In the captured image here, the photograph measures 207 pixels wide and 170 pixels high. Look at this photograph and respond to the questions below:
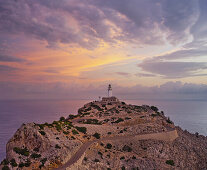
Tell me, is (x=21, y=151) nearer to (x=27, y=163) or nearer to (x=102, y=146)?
(x=27, y=163)

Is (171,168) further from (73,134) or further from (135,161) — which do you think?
(73,134)

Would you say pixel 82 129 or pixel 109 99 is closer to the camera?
pixel 82 129

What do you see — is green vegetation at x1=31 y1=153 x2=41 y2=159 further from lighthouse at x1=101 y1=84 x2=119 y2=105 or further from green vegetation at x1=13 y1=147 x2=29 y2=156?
lighthouse at x1=101 y1=84 x2=119 y2=105

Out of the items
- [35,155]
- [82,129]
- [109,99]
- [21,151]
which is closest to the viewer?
[35,155]

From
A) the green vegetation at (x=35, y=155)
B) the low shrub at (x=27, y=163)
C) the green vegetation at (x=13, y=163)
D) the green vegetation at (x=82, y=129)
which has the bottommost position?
the low shrub at (x=27, y=163)

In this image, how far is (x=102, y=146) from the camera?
3678 centimetres

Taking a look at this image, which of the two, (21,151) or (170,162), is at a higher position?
(21,151)

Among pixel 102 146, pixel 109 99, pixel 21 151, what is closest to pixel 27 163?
pixel 21 151

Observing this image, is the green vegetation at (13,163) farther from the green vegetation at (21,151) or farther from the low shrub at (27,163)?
the green vegetation at (21,151)

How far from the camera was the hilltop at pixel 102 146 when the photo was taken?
84.7ft

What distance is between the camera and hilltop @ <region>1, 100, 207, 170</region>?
84.7 ft

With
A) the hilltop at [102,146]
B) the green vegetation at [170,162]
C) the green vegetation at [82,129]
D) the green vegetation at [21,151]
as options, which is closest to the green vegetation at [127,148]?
the hilltop at [102,146]

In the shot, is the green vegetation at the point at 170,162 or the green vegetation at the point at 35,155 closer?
the green vegetation at the point at 35,155

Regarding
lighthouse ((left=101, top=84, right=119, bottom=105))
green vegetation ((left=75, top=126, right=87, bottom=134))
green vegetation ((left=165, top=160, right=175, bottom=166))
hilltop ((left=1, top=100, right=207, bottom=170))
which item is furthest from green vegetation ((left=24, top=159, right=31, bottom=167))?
lighthouse ((left=101, top=84, right=119, bottom=105))
